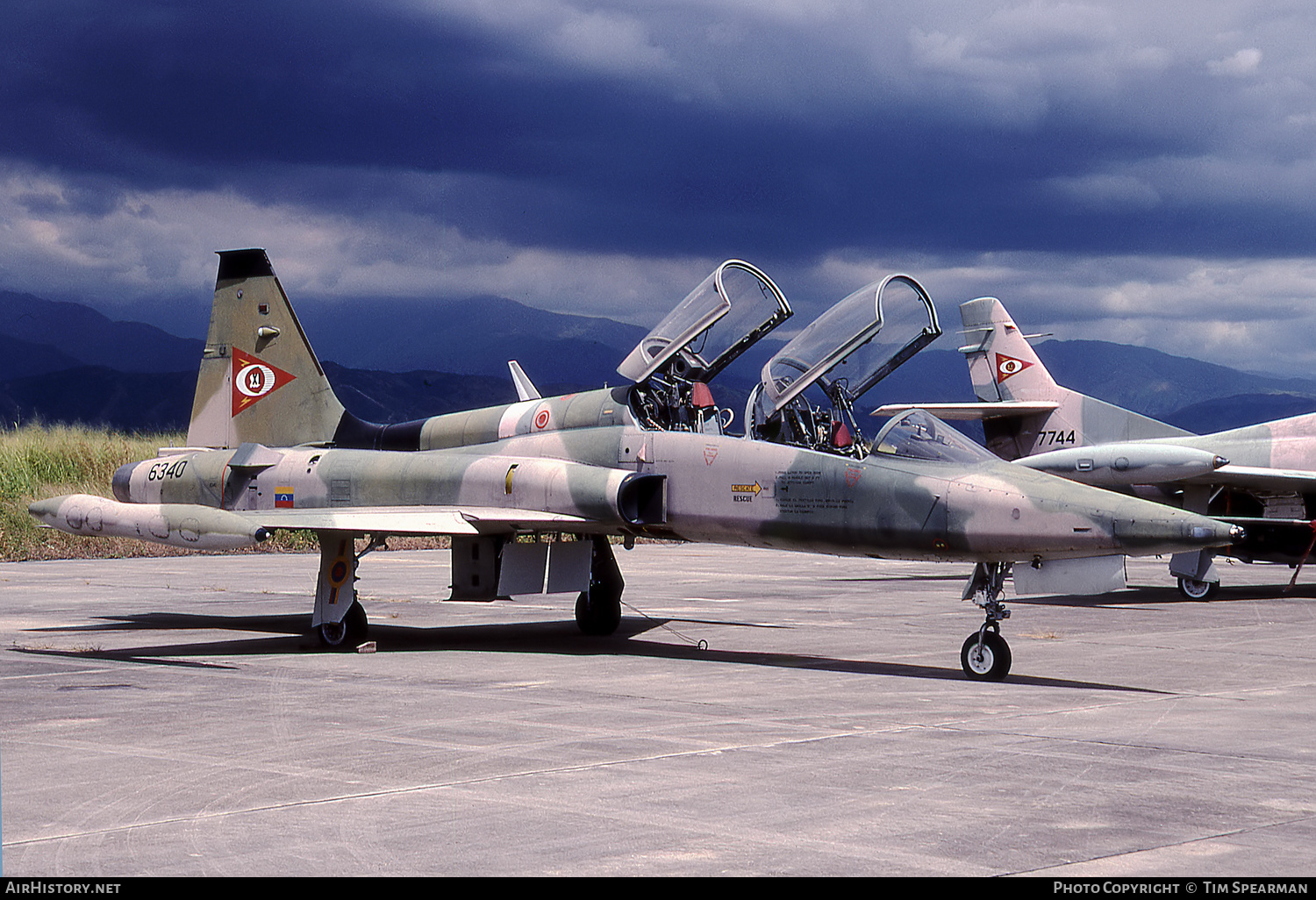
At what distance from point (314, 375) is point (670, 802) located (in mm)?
10918

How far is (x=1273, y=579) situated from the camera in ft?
80.6

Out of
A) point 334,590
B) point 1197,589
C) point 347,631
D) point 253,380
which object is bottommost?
point 347,631

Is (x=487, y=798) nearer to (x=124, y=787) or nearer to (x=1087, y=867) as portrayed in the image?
(x=124, y=787)

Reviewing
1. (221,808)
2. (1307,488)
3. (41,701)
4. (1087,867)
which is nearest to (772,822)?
(1087,867)

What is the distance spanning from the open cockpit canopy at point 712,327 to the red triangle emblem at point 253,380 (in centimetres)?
496

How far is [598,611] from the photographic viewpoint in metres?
14.3

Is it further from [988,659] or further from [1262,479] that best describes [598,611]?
[1262,479]

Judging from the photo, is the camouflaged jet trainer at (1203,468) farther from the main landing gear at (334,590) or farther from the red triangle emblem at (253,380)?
the main landing gear at (334,590)

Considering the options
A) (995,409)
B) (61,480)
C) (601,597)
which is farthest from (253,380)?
(61,480)

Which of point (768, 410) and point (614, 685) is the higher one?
point (768, 410)

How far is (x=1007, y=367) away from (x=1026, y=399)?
0.86m

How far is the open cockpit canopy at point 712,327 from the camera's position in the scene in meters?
13.0

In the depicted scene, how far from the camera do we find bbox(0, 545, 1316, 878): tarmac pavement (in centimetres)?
530

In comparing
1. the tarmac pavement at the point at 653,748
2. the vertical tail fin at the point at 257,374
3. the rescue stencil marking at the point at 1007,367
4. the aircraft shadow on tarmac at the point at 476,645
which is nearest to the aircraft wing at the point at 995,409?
the rescue stencil marking at the point at 1007,367
